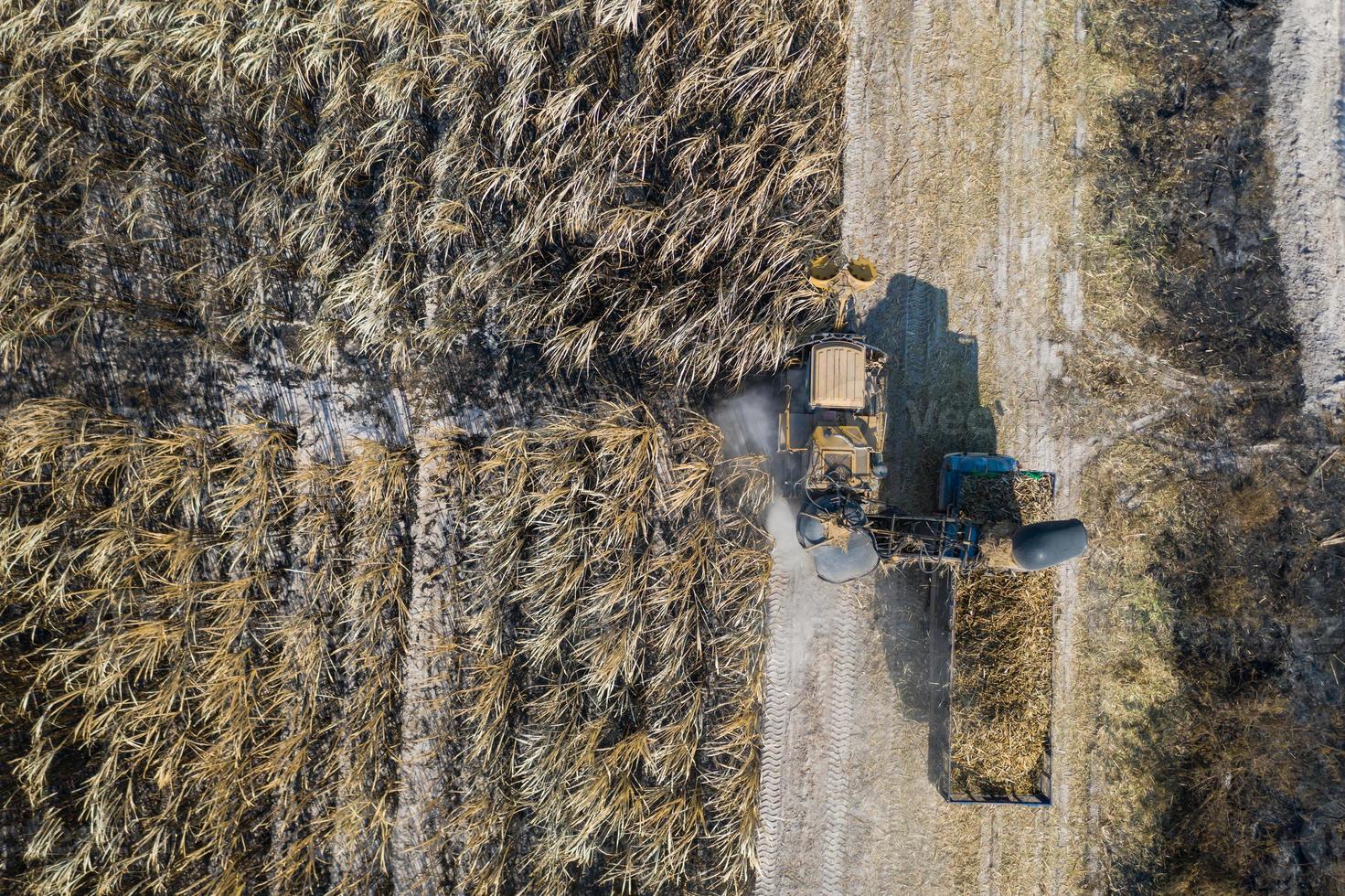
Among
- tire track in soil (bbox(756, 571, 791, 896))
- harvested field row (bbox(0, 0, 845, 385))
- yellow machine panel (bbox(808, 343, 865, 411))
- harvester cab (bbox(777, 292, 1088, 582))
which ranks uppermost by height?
harvested field row (bbox(0, 0, 845, 385))

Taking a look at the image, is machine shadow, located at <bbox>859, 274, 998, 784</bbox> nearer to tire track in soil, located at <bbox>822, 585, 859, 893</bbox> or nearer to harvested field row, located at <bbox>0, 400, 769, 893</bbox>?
tire track in soil, located at <bbox>822, 585, 859, 893</bbox>

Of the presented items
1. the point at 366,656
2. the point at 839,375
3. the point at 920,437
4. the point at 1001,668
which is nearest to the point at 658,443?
the point at 839,375

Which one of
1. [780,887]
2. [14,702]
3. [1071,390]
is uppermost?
[1071,390]

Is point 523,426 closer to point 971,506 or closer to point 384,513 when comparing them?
point 384,513

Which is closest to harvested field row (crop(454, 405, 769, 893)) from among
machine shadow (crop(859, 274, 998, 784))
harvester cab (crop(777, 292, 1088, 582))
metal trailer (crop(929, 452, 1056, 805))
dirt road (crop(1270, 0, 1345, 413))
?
harvester cab (crop(777, 292, 1088, 582))

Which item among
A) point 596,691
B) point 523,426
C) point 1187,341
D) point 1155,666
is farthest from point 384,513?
point 1187,341
